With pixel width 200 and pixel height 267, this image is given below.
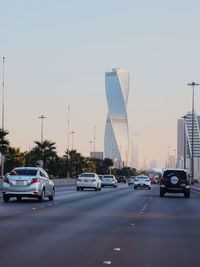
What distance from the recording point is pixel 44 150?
9788 cm

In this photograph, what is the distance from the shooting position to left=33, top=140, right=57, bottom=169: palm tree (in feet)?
318

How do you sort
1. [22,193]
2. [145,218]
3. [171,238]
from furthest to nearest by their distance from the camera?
[22,193]
[145,218]
[171,238]

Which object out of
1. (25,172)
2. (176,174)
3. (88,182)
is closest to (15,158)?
(88,182)

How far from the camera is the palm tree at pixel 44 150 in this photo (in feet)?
318

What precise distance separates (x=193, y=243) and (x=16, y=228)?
5.09 meters

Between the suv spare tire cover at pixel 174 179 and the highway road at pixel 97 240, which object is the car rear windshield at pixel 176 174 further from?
the highway road at pixel 97 240

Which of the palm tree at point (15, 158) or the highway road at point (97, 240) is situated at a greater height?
the palm tree at point (15, 158)

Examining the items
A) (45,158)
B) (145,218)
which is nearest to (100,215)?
(145,218)

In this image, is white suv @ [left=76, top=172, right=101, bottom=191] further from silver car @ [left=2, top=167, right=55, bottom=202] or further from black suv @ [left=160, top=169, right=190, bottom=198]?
silver car @ [left=2, top=167, right=55, bottom=202]

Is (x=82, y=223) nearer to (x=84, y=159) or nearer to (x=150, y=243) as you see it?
(x=150, y=243)

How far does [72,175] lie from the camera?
12912 cm

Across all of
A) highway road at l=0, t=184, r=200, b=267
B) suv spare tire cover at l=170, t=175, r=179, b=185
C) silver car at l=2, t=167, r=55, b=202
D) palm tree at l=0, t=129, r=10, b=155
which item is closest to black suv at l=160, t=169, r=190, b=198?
suv spare tire cover at l=170, t=175, r=179, b=185

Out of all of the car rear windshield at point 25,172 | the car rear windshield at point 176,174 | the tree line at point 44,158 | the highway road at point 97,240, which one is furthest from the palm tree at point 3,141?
the highway road at point 97,240

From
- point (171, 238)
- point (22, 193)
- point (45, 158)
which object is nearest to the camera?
point (171, 238)
